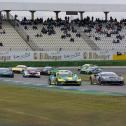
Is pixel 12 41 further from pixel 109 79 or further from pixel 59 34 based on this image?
pixel 109 79

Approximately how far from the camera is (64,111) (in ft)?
64.4

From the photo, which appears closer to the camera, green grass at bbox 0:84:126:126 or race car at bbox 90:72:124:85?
green grass at bbox 0:84:126:126

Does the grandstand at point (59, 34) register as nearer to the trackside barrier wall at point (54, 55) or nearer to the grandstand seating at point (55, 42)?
the grandstand seating at point (55, 42)

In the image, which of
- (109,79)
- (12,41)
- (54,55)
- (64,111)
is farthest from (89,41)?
(64,111)

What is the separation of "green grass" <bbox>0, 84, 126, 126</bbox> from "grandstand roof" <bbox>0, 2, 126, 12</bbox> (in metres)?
59.1

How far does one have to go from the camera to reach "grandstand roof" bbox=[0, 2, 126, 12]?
84519 mm

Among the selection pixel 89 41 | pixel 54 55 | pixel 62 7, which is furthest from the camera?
pixel 62 7

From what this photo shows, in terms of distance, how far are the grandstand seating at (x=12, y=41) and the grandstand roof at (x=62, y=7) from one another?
6.89m

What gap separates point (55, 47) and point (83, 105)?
55.3 meters

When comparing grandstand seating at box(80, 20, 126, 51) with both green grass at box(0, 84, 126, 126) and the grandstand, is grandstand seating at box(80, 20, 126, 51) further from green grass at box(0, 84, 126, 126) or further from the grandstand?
green grass at box(0, 84, 126, 126)

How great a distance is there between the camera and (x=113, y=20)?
293 feet

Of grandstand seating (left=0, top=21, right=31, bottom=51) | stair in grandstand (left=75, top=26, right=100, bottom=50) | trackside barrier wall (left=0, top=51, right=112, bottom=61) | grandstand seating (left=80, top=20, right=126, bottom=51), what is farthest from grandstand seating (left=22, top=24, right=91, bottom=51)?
grandstand seating (left=80, top=20, right=126, bottom=51)

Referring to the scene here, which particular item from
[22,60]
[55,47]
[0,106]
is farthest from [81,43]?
[0,106]

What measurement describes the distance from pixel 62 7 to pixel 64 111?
225 ft
